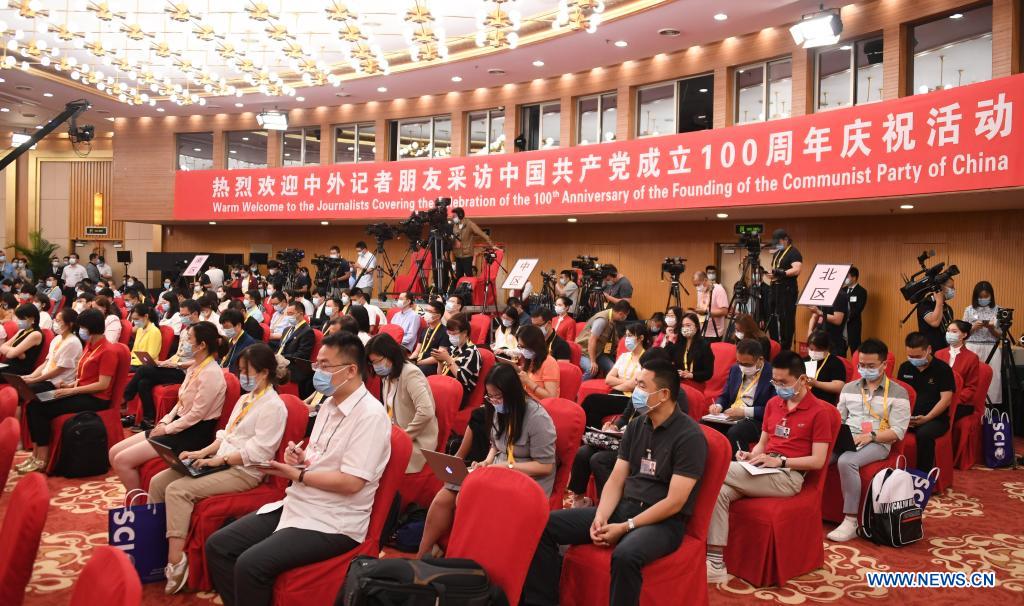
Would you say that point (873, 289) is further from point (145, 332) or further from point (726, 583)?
point (145, 332)

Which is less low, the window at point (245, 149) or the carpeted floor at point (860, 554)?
the window at point (245, 149)

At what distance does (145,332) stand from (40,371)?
1.57 meters

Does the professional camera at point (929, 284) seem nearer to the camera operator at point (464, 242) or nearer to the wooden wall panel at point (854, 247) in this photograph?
the wooden wall panel at point (854, 247)

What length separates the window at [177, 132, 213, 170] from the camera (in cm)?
1933

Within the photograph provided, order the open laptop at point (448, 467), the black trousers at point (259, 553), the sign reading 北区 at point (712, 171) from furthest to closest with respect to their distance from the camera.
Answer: the sign reading 北区 at point (712, 171) < the open laptop at point (448, 467) < the black trousers at point (259, 553)

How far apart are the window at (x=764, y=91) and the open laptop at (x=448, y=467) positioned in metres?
8.90

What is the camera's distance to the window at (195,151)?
19.3m

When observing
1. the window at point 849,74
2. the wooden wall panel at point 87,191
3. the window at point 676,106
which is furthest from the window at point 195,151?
the window at point 849,74

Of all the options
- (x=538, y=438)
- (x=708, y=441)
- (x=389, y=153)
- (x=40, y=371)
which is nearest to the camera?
(x=708, y=441)

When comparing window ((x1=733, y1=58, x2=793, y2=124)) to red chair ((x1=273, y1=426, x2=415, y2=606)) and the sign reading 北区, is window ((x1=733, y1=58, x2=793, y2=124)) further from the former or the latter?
red chair ((x1=273, y1=426, x2=415, y2=606))

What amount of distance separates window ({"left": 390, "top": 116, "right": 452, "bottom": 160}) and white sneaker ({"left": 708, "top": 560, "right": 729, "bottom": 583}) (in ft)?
42.2

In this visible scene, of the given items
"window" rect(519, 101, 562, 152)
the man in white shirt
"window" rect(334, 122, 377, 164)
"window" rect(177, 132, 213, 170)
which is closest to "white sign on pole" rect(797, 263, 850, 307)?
the man in white shirt

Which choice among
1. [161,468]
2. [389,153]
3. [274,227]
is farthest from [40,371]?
[274,227]

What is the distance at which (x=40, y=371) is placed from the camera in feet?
21.2
